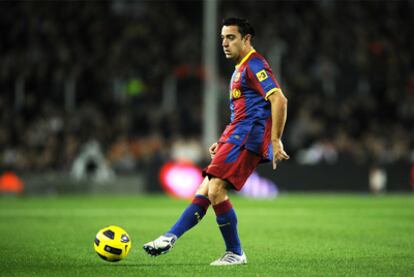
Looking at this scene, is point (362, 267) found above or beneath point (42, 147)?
above

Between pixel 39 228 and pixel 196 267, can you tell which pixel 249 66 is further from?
pixel 39 228

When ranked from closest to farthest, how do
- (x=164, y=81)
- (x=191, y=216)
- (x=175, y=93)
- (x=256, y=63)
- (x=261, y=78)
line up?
(x=261, y=78) < (x=256, y=63) < (x=191, y=216) < (x=164, y=81) < (x=175, y=93)

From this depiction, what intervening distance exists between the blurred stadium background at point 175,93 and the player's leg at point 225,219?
49.3 feet

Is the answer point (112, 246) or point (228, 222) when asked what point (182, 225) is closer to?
point (228, 222)

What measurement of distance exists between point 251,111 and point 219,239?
3.30 metres

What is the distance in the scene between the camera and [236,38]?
290 inches

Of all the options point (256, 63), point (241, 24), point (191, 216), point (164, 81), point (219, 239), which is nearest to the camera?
point (256, 63)

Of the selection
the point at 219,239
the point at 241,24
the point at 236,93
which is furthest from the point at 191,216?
the point at 219,239

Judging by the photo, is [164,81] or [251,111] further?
[164,81]

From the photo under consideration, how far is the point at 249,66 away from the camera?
725cm

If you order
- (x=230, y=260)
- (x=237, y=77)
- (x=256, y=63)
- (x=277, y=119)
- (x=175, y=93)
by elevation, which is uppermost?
(x=256, y=63)

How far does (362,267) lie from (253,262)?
1.02 m

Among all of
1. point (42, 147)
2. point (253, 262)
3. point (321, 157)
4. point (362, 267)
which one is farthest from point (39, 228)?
point (321, 157)

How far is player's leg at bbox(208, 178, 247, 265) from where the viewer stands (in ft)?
24.0
